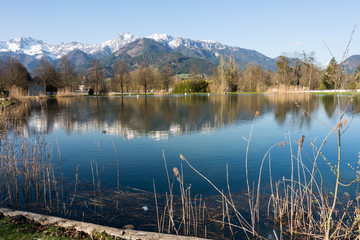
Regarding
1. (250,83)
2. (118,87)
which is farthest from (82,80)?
(250,83)

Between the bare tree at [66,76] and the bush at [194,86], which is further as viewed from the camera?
the bush at [194,86]

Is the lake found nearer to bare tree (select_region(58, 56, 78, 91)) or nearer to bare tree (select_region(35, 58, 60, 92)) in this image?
bare tree (select_region(35, 58, 60, 92))

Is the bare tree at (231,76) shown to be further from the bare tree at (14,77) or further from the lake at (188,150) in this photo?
the lake at (188,150)

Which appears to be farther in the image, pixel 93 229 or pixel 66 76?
pixel 66 76

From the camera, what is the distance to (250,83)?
8212cm

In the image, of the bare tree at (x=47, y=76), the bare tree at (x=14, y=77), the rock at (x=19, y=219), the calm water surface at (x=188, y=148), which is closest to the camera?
the rock at (x=19, y=219)

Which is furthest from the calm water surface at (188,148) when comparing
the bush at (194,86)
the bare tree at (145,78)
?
the bare tree at (145,78)

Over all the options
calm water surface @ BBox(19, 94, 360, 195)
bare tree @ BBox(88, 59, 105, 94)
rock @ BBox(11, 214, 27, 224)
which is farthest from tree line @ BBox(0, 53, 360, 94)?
rock @ BBox(11, 214, 27, 224)

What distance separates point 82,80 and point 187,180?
96626mm

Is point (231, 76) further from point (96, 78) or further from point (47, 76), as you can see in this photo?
point (47, 76)

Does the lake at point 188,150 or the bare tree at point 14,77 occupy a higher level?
the bare tree at point 14,77

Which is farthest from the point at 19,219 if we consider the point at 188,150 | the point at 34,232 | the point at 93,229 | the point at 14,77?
the point at 14,77

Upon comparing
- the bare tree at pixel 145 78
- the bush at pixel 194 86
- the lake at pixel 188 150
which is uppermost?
the bare tree at pixel 145 78

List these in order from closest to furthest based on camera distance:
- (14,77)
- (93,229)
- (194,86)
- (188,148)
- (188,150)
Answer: (93,229) < (188,150) < (188,148) < (14,77) < (194,86)
